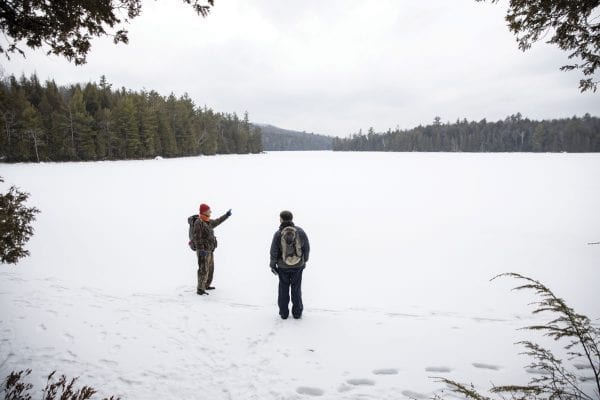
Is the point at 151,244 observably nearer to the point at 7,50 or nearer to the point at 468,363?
the point at 7,50

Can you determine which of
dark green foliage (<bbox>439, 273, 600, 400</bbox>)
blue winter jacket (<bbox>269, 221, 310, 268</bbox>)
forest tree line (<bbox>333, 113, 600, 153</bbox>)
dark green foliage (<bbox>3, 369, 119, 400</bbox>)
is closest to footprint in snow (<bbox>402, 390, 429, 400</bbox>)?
dark green foliage (<bbox>439, 273, 600, 400</bbox>)

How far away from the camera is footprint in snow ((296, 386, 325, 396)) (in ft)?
14.7

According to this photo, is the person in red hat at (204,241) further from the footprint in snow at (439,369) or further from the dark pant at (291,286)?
the footprint in snow at (439,369)

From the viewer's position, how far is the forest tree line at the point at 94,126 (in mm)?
40906

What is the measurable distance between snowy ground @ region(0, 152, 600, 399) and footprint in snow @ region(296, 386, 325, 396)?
0.04 meters

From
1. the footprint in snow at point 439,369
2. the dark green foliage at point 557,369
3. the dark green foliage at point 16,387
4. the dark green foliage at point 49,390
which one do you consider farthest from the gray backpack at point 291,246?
the dark green foliage at point 16,387

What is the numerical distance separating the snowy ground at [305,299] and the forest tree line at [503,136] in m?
127

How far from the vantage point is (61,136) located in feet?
151

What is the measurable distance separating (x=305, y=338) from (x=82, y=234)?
459 inches

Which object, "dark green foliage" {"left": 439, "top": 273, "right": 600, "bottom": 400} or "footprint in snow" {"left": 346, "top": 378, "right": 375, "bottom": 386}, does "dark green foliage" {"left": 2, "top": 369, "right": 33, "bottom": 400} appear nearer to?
"footprint in snow" {"left": 346, "top": 378, "right": 375, "bottom": 386}

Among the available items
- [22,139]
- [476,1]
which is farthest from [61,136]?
[476,1]

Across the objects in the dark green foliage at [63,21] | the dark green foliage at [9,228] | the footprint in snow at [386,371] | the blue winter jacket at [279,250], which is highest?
the dark green foliage at [63,21]

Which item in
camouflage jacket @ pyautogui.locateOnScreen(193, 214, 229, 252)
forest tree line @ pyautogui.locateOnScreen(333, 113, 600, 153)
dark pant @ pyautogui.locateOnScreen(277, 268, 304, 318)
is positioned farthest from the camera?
forest tree line @ pyautogui.locateOnScreen(333, 113, 600, 153)

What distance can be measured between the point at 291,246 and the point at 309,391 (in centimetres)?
257
